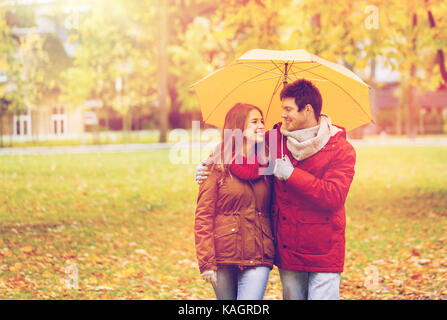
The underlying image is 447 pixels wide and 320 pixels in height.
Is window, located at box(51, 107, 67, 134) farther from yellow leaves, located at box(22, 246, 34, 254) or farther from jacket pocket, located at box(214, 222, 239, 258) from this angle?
jacket pocket, located at box(214, 222, 239, 258)

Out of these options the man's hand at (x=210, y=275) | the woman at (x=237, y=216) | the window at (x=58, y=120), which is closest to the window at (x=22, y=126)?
the window at (x=58, y=120)

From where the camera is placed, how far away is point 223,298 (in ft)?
12.1

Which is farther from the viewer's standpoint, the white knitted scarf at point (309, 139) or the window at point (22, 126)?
the window at point (22, 126)

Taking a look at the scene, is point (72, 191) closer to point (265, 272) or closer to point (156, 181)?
point (156, 181)

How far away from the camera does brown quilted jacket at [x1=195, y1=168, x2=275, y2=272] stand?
3623 mm

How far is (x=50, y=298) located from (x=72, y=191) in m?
8.62

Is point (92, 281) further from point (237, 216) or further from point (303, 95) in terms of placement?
point (303, 95)

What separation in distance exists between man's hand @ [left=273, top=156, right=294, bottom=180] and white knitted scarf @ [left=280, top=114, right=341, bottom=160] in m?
0.08

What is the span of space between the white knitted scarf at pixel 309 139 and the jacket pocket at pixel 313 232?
1.28 feet

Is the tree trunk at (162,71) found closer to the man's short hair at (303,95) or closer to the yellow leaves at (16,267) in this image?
the yellow leaves at (16,267)

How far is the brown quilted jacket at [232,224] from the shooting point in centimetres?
362
